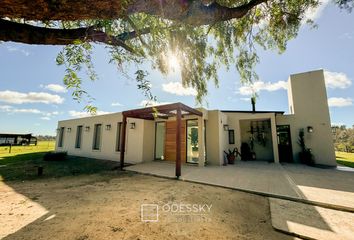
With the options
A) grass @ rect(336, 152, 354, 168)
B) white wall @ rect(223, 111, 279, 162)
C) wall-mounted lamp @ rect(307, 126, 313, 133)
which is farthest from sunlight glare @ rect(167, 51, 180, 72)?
grass @ rect(336, 152, 354, 168)

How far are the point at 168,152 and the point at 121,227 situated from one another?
6558mm

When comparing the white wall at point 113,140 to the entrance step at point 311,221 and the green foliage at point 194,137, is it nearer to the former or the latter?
the green foliage at point 194,137

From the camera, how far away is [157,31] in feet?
8.11

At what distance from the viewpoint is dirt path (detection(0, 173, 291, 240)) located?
2334 mm

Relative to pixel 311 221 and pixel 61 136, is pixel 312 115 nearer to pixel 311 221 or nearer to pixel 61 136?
pixel 311 221

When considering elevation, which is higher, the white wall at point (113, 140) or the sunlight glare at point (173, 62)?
the sunlight glare at point (173, 62)

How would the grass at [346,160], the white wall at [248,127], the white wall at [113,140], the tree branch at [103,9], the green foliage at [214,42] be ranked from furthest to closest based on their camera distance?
the white wall at [248,127]
the grass at [346,160]
the white wall at [113,140]
the green foliage at [214,42]
the tree branch at [103,9]

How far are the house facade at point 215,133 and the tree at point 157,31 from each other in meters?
3.38

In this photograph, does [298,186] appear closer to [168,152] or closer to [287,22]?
[287,22]

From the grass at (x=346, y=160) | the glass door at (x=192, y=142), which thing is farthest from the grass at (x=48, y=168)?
the grass at (x=346, y=160)

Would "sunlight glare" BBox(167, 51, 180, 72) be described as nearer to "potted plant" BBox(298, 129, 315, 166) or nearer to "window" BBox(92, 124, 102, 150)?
"window" BBox(92, 124, 102, 150)

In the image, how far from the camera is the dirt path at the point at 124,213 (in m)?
2.33

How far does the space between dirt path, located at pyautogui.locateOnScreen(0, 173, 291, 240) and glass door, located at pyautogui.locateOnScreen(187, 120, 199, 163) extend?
3.54 metres

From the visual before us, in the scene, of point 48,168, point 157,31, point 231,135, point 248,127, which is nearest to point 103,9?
point 157,31
